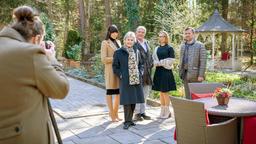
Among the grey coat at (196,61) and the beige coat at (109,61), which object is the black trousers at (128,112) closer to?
the beige coat at (109,61)

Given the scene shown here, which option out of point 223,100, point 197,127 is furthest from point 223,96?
point 197,127

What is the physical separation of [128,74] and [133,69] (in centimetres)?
12

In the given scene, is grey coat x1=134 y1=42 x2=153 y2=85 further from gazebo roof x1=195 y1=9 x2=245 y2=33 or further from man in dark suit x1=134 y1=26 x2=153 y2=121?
gazebo roof x1=195 y1=9 x2=245 y2=33

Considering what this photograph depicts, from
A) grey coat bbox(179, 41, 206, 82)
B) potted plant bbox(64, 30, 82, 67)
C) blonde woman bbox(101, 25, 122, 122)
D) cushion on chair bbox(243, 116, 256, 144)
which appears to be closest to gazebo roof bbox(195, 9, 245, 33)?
potted plant bbox(64, 30, 82, 67)

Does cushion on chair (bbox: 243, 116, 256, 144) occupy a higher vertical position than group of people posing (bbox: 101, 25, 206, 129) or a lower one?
lower

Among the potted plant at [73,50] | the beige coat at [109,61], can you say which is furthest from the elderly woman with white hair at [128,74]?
the potted plant at [73,50]

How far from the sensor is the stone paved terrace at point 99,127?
17.9 feet

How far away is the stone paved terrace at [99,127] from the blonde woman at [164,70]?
35cm

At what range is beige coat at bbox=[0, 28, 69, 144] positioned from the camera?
6.70 ft

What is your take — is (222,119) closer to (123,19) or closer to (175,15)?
(175,15)

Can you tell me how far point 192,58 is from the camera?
6.32 m

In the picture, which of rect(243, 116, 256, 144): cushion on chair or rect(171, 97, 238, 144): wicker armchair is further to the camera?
rect(243, 116, 256, 144): cushion on chair

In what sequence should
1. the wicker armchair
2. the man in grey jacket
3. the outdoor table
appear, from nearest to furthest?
the wicker armchair < the outdoor table < the man in grey jacket

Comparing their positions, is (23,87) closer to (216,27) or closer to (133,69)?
(133,69)
